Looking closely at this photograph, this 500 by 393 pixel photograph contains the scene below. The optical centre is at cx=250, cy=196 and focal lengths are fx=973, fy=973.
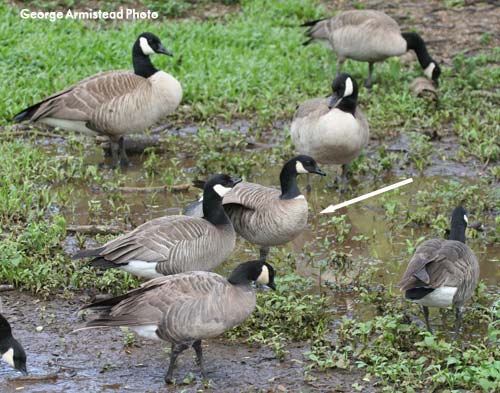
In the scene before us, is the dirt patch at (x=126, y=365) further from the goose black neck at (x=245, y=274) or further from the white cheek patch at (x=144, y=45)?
the white cheek patch at (x=144, y=45)

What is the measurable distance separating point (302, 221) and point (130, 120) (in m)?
3.18

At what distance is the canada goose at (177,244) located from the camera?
737cm

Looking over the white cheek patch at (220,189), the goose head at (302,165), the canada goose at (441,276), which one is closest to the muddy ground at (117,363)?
the canada goose at (441,276)

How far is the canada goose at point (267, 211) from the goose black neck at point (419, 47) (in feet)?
17.6

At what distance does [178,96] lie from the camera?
11172 mm

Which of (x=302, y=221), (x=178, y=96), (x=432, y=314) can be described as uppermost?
(x=178, y=96)

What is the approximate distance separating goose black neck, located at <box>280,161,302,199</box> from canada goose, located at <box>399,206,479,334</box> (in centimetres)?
146

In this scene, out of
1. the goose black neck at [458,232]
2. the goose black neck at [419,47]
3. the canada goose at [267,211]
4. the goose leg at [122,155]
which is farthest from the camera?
the goose black neck at [419,47]

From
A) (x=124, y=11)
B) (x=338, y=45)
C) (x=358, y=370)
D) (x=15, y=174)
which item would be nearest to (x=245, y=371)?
(x=358, y=370)

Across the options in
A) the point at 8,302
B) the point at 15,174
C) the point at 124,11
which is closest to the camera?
the point at 8,302

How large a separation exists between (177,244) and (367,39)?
665cm

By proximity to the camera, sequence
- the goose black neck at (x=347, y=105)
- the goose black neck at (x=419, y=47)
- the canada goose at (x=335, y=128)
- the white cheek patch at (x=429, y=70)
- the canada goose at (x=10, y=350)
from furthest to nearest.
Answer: the goose black neck at (x=419, y=47), the white cheek patch at (x=429, y=70), the goose black neck at (x=347, y=105), the canada goose at (x=335, y=128), the canada goose at (x=10, y=350)

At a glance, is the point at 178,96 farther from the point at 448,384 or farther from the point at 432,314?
the point at 448,384

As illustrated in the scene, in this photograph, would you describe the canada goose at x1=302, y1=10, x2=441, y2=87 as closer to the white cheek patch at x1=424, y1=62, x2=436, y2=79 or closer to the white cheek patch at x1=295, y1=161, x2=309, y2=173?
the white cheek patch at x1=424, y1=62, x2=436, y2=79
